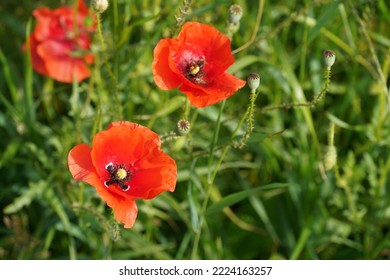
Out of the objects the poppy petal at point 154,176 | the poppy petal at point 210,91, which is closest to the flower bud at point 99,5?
the poppy petal at point 210,91

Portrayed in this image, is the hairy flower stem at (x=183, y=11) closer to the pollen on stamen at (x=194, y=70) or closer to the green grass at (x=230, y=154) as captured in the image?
the pollen on stamen at (x=194, y=70)

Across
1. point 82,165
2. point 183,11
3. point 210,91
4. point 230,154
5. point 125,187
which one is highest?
point 183,11

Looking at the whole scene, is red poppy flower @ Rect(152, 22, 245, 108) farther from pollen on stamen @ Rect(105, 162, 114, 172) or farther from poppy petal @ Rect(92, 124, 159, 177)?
pollen on stamen @ Rect(105, 162, 114, 172)

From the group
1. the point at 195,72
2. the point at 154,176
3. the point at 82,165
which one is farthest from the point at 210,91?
the point at 82,165

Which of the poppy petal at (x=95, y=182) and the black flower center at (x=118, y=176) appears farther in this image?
the black flower center at (x=118, y=176)

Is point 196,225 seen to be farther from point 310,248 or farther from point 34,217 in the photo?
point 34,217

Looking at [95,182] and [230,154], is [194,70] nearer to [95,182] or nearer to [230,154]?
[95,182]
